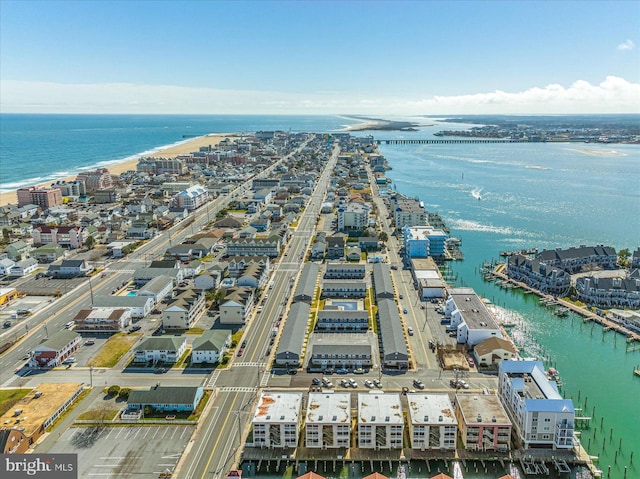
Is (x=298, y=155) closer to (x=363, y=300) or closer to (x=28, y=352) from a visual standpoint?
(x=363, y=300)

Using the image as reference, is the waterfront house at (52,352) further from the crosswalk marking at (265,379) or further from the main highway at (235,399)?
the crosswalk marking at (265,379)

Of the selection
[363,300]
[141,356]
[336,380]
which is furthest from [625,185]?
[141,356]

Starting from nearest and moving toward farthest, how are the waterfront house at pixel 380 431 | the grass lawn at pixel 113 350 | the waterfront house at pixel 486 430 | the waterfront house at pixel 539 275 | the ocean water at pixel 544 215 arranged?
the waterfront house at pixel 486 430 < the waterfront house at pixel 380 431 < the ocean water at pixel 544 215 < the grass lawn at pixel 113 350 < the waterfront house at pixel 539 275

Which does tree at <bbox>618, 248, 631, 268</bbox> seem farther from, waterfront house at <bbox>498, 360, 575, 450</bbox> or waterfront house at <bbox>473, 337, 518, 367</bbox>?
waterfront house at <bbox>498, 360, 575, 450</bbox>

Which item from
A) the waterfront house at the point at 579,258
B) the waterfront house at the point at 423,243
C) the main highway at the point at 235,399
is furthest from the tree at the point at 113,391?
the waterfront house at the point at 579,258

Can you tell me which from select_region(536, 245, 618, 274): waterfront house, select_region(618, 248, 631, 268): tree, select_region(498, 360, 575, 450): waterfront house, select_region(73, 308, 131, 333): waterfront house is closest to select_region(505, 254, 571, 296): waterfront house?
select_region(536, 245, 618, 274): waterfront house

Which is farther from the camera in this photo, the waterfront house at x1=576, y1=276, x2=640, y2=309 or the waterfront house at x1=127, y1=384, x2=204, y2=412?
the waterfront house at x1=576, y1=276, x2=640, y2=309
